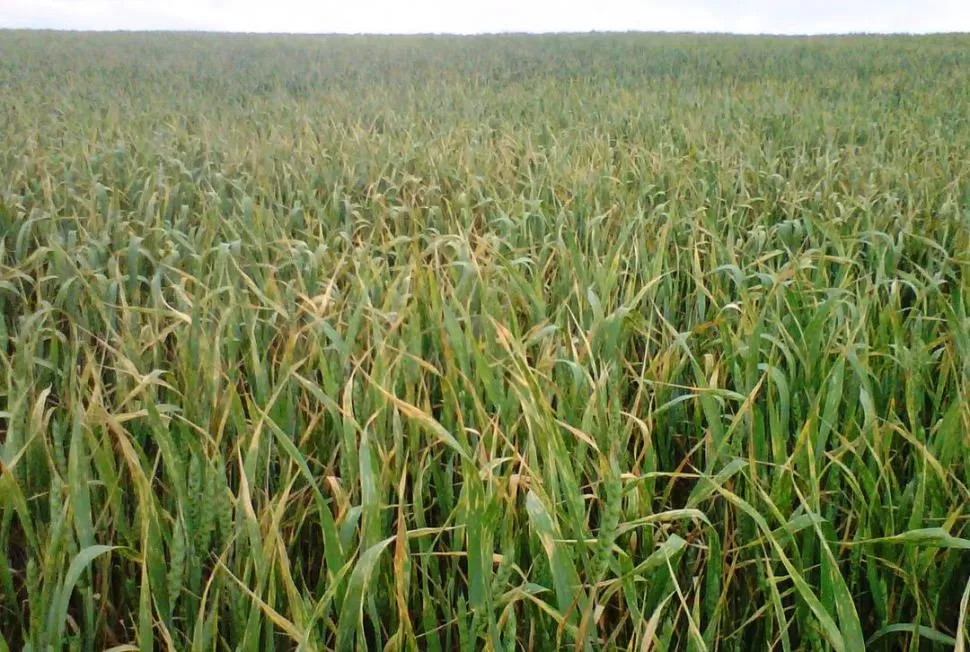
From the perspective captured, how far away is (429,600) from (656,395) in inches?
26.6

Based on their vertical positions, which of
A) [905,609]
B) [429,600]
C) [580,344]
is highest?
[580,344]

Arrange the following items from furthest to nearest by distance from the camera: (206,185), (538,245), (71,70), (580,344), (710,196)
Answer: (71,70), (206,185), (710,196), (538,245), (580,344)

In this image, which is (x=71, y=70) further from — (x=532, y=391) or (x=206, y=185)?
(x=532, y=391)

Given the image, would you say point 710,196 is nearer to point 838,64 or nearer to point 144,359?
point 144,359

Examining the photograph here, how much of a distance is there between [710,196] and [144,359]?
2.11 meters

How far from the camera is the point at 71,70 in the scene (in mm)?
10039

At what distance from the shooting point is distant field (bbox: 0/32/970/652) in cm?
87

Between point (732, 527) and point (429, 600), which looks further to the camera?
point (732, 527)

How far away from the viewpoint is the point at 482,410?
43.1 inches

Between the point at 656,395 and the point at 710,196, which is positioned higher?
the point at 710,196

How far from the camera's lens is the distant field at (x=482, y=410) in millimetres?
867

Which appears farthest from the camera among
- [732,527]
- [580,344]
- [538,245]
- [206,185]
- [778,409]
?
[206,185]

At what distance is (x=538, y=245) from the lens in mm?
2309

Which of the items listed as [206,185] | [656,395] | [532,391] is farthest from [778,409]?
[206,185]
